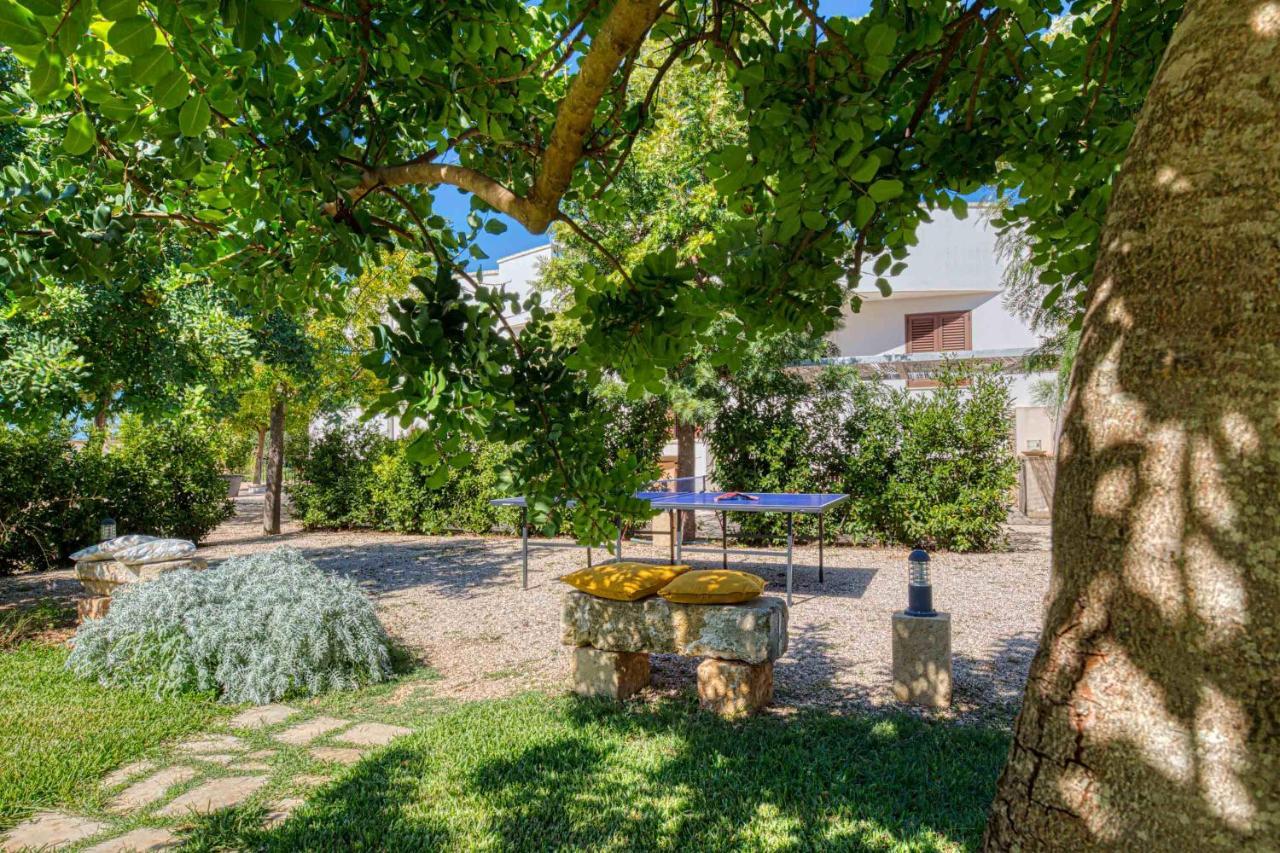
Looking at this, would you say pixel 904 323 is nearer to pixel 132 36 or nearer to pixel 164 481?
pixel 164 481

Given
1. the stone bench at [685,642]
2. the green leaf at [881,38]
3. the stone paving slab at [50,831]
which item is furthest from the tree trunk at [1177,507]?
the stone paving slab at [50,831]

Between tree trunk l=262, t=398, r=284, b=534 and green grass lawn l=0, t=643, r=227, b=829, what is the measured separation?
8.82m

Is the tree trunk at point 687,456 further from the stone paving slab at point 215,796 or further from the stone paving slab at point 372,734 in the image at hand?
the stone paving slab at point 215,796

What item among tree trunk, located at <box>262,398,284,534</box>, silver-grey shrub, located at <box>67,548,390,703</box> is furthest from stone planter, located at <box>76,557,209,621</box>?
tree trunk, located at <box>262,398,284,534</box>

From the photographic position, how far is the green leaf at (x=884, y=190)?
91.1 inches

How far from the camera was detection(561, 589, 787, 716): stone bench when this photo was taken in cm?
459

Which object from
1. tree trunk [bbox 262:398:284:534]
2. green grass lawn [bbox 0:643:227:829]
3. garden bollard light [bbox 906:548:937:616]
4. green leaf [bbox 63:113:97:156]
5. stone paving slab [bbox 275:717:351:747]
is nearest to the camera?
green leaf [bbox 63:113:97:156]

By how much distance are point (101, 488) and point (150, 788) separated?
9785 mm

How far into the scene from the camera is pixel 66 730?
4371 mm

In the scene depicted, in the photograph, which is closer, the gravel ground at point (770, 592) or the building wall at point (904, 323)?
the gravel ground at point (770, 592)

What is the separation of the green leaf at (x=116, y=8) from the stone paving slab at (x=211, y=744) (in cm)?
428

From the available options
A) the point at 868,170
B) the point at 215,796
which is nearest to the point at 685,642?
the point at 215,796

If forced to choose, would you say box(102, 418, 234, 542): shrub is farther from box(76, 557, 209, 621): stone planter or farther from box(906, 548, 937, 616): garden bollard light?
box(906, 548, 937, 616): garden bollard light

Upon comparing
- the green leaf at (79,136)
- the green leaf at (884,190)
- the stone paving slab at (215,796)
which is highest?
the green leaf at (884,190)
